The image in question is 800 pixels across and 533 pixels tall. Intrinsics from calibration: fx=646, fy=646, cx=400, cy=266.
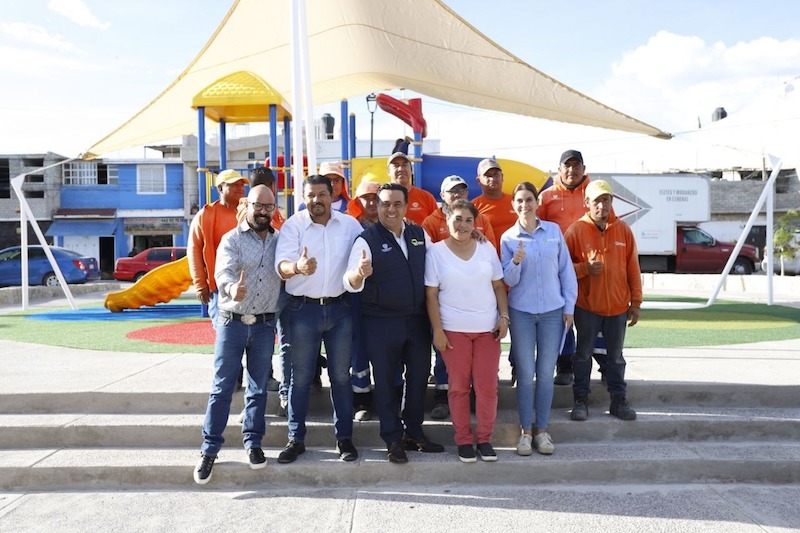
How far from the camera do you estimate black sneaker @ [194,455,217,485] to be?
4.24 meters

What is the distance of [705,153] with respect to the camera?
1625 inches

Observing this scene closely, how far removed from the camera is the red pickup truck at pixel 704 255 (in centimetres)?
2461

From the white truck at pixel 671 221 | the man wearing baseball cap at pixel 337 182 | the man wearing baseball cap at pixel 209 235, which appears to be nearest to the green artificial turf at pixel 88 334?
the man wearing baseball cap at pixel 209 235

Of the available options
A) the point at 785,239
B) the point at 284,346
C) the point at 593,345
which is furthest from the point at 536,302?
the point at 785,239

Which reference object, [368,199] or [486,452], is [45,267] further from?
[486,452]

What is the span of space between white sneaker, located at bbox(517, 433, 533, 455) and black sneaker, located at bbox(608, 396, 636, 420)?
0.88m

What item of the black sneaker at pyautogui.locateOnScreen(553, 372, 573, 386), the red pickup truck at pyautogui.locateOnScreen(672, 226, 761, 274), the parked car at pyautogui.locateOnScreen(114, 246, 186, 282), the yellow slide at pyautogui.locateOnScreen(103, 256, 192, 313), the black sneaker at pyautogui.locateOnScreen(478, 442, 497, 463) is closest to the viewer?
the black sneaker at pyautogui.locateOnScreen(478, 442, 497, 463)

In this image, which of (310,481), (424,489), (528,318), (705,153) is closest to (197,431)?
(310,481)

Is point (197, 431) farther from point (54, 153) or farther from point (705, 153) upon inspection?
point (705, 153)

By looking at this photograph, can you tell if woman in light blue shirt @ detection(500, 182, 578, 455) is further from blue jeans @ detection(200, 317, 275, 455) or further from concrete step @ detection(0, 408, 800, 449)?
blue jeans @ detection(200, 317, 275, 455)

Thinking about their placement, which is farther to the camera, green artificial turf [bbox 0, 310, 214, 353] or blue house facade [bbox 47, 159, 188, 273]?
blue house facade [bbox 47, 159, 188, 273]

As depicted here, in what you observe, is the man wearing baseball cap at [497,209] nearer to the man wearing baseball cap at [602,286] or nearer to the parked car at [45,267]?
the man wearing baseball cap at [602,286]

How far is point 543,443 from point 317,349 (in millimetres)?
1703

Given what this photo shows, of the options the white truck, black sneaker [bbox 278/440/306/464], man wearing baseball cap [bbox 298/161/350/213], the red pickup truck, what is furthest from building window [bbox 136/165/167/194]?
black sneaker [bbox 278/440/306/464]
